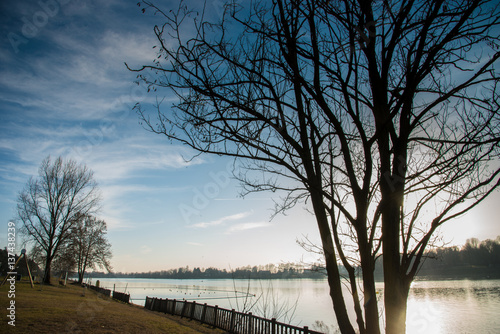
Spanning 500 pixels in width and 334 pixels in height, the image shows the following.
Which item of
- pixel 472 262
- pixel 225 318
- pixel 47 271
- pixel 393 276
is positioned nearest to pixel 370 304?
pixel 393 276

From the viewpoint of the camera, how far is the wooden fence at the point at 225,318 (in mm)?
8895

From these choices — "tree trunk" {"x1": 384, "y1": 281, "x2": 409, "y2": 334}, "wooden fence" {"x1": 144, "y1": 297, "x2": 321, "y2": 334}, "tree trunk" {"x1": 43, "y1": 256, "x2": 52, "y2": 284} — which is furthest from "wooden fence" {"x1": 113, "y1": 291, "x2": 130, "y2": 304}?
"tree trunk" {"x1": 384, "y1": 281, "x2": 409, "y2": 334}

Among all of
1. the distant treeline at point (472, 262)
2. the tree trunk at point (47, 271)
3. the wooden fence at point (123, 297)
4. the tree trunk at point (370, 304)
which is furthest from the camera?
the distant treeline at point (472, 262)

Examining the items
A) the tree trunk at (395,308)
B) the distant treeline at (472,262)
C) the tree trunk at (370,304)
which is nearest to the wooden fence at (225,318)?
the tree trunk at (370,304)

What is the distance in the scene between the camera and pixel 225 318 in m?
12.4

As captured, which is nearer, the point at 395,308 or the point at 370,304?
the point at 395,308

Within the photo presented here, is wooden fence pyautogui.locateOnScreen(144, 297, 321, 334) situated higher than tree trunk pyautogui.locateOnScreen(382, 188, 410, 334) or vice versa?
tree trunk pyautogui.locateOnScreen(382, 188, 410, 334)

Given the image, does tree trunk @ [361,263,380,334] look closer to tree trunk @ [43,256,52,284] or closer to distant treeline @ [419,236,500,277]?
tree trunk @ [43,256,52,284]

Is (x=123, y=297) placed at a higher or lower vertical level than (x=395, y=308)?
lower

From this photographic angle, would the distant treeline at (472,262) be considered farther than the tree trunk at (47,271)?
Yes

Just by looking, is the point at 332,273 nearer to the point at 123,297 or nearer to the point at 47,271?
the point at 123,297

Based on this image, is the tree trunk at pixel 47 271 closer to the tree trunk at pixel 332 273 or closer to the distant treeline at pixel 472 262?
the tree trunk at pixel 332 273

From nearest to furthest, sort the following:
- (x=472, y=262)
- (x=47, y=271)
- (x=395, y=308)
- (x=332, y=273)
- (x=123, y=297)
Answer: (x=395, y=308) → (x=332, y=273) → (x=123, y=297) → (x=47, y=271) → (x=472, y=262)

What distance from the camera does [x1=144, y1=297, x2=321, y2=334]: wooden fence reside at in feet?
29.2
